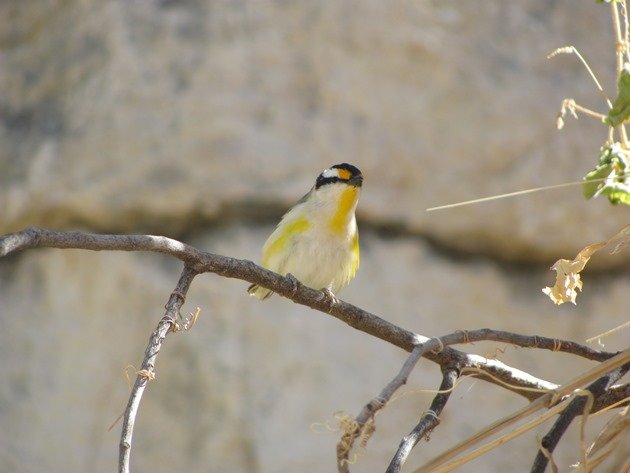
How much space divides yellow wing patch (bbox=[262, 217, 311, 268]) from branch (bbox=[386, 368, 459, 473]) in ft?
4.82

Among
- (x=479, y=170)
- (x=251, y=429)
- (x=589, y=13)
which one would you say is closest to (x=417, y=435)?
(x=251, y=429)

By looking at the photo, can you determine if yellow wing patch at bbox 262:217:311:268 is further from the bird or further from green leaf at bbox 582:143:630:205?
green leaf at bbox 582:143:630:205

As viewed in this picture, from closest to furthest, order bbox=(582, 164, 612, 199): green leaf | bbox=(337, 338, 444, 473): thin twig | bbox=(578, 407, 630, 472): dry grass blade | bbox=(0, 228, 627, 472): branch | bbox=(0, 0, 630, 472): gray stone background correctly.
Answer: bbox=(337, 338, 444, 473): thin twig → bbox=(0, 228, 627, 472): branch → bbox=(578, 407, 630, 472): dry grass blade → bbox=(582, 164, 612, 199): green leaf → bbox=(0, 0, 630, 472): gray stone background

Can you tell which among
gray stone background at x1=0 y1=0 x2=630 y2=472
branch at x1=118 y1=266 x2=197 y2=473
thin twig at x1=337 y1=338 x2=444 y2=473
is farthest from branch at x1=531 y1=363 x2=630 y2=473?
gray stone background at x1=0 y1=0 x2=630 y2=472

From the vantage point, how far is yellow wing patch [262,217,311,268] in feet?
10.9

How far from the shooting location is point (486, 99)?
481 centimetres

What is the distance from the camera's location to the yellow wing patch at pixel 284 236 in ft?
10.9

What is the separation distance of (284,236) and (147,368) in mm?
1840

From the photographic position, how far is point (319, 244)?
3.27 metres

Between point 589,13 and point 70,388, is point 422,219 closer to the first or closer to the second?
point 589,13

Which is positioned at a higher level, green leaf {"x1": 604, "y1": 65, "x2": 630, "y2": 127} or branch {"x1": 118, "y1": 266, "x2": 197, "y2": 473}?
green leaf {"x1": 604, "y1": 65, "x2": 630, "y2": 127}

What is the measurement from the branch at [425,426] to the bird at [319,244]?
1396mm

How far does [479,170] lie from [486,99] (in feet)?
1.22

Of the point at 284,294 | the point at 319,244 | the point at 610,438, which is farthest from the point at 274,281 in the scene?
the point at 319,244
